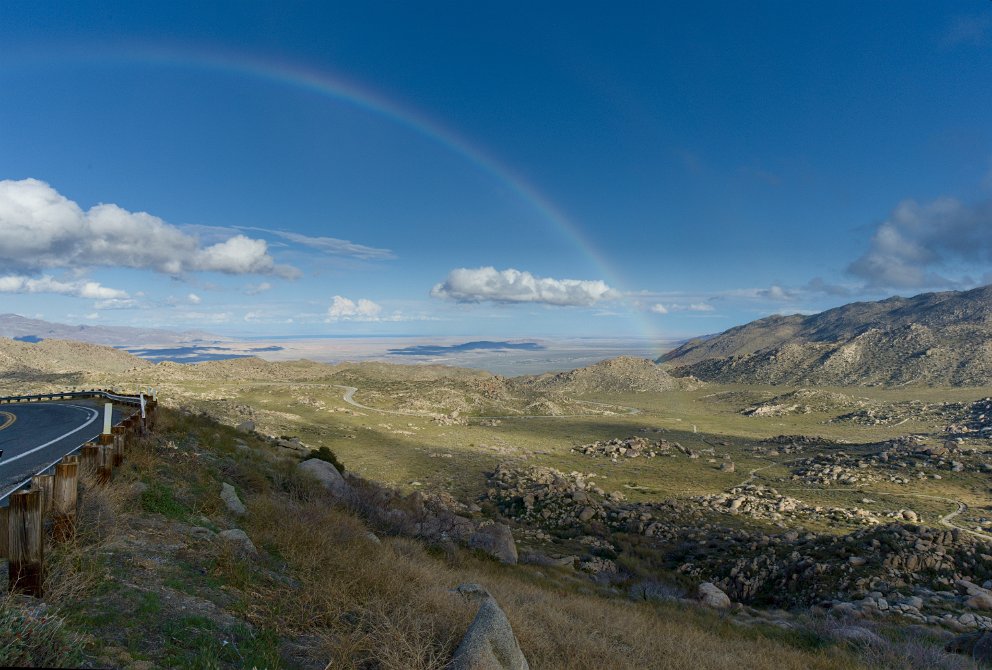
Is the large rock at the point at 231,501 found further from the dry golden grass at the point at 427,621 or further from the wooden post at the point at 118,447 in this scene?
the wooden post at the point at 118,447

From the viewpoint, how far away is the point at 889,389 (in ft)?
338

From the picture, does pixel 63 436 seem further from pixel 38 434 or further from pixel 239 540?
pixel 239 540

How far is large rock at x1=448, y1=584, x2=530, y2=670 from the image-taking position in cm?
538

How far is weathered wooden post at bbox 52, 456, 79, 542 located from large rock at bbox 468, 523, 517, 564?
1297 cm

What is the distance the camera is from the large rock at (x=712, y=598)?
14297mm

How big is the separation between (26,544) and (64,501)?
1366mm

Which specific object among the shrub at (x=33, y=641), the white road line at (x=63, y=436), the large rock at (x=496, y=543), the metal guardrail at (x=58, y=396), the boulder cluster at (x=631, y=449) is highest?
the shrub at (x=33, y=641)

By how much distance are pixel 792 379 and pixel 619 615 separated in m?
138

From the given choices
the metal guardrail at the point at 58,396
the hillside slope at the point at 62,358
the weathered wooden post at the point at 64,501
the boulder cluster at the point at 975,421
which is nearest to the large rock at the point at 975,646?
the weathered wooden post at the point at 64,501

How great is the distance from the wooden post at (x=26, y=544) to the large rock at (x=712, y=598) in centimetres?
1554

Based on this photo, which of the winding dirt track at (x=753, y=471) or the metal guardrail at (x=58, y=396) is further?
the metal guardrail at (x=58, y=396)

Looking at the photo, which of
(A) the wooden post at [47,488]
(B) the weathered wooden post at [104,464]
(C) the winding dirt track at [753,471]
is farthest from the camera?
(C) the winding dirt track at [753,471]

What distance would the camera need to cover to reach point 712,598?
1456 cm

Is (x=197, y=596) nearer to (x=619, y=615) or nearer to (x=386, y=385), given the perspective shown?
(x=619, y=615)
